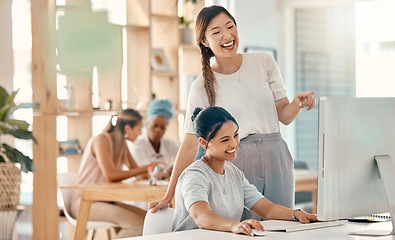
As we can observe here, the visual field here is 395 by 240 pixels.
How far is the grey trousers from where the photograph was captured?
9.94 ft

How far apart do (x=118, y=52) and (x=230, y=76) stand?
3.52 meters

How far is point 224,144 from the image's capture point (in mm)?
2732

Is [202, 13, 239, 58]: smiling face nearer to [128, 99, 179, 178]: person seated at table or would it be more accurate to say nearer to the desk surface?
the desk surface

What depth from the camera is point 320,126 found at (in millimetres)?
2299

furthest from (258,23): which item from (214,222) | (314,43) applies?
(214,222)

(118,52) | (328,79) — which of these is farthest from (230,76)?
(328,79)

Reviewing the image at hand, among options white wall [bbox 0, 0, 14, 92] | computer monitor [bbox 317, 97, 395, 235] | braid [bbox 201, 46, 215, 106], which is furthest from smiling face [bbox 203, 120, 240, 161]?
white wall [bbox 0, 0, 14, 92]

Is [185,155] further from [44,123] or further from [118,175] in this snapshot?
[44,123]

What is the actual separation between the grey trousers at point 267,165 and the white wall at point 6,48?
2871 mm

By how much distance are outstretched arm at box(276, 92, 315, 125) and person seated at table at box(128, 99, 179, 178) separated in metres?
2.36

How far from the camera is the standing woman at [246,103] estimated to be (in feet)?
9.94

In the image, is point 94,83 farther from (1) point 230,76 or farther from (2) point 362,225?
(2) point 362,225

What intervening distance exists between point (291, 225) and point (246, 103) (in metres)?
0.64

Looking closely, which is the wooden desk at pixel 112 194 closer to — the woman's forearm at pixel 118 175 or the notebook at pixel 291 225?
the woman's forearm at pixel 118 175
